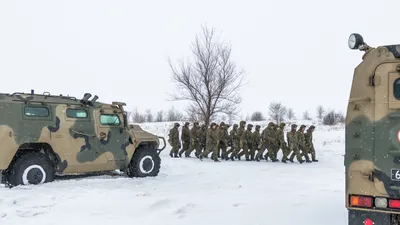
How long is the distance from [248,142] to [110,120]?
741cm

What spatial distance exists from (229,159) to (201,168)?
12.9ft

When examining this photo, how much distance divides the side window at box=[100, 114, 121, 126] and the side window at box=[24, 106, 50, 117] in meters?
1.40

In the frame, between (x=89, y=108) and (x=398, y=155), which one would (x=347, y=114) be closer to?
(x=398, y=155)

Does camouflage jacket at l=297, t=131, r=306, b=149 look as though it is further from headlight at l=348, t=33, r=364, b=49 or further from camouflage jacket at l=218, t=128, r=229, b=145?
headlight at l=348, t=33, r=364, b=49

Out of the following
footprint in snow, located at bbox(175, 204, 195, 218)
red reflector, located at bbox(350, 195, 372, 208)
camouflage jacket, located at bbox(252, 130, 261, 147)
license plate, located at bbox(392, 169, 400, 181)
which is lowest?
footprint in snow, located at bbox(175, 204, 195, 218)

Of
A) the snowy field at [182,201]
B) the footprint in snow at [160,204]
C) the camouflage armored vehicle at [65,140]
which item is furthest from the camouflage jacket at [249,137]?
the footprint in snow at [160,204]

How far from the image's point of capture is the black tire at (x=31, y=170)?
9258mm

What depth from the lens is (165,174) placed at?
40.1 feet

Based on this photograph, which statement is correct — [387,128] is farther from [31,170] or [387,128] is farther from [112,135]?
[112,135]

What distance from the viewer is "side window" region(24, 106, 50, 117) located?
9.68 metres

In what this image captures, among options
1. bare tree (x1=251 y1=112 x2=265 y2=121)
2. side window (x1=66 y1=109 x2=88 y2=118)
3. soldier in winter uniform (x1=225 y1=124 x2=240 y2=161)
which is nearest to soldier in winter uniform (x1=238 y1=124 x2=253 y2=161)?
soldier in winter uniform (x1=225 y1=124 x2=240 y2=161)

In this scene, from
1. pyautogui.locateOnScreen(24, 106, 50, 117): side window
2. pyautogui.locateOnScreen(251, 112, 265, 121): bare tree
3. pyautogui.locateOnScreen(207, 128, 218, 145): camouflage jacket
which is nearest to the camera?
pyautogui.locateOnScreen(24, 106, 50, 117): side window

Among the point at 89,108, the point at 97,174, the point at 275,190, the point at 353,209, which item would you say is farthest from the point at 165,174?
the point at 353,209

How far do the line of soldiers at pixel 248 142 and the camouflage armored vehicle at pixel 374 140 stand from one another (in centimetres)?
1144
